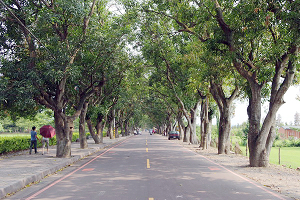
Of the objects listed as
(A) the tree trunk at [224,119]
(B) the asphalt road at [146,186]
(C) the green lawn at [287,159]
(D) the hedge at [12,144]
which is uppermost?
(A) the tree trunk at [224,119]

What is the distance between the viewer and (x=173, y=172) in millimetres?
10945

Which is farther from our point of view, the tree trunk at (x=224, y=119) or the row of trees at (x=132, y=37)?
the tree trunk at (x=224, y=119)

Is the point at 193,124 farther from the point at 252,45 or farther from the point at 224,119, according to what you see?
the point at 252,45

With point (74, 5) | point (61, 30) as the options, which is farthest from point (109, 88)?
point (74, 5)

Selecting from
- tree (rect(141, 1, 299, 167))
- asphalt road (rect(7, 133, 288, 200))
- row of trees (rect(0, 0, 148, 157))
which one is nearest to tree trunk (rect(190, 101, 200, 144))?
row of trees (rect(0, 0, 148, 157))

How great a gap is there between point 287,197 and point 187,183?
2829 millimetres

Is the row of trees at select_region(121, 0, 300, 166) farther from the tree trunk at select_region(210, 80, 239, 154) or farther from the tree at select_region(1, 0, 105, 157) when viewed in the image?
the tree at select_region(1, 0, 105, 157)

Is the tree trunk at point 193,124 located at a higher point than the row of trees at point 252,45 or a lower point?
lower

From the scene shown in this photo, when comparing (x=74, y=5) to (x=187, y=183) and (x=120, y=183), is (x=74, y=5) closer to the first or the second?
(x=120, y=183)

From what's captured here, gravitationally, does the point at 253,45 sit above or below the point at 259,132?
above

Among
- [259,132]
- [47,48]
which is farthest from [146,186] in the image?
[47,48]

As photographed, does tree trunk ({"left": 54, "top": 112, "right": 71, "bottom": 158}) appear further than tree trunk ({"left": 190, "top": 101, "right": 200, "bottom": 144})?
No

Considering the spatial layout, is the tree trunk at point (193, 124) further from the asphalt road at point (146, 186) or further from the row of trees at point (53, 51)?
the asphalt road at point (146, 186)

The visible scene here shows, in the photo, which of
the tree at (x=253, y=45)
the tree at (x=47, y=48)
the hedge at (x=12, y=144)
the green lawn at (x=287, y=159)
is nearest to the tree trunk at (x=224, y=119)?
the green lawn at (x=287, y=159)
